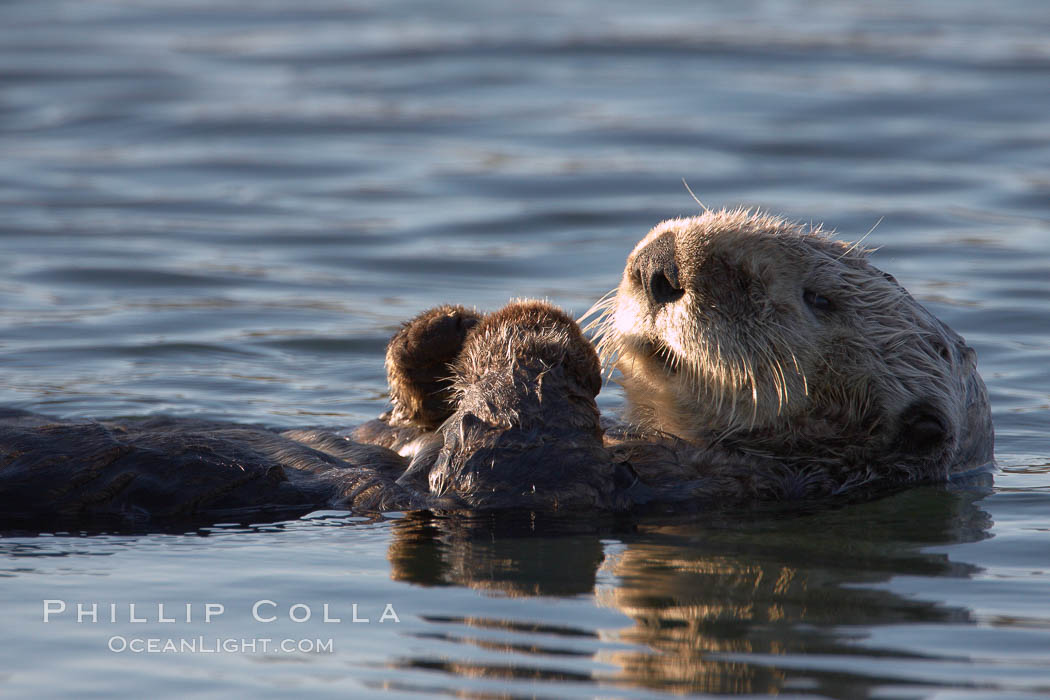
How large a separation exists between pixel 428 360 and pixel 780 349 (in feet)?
Answer: 4.46

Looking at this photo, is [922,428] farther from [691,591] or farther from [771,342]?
[691,591]

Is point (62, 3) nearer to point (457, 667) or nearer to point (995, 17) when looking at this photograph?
point (995, 17)

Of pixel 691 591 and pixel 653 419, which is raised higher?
pixel 653 419

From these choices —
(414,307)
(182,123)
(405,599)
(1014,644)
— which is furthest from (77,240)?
(1014,644)

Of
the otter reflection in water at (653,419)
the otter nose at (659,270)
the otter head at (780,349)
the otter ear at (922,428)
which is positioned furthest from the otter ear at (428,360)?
the otter ear at (922,428)

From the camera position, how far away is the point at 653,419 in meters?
5.15

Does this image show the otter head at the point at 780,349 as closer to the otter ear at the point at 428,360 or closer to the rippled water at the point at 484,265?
the rippled water at the point at 484,265

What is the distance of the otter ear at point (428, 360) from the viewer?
5.33 meters

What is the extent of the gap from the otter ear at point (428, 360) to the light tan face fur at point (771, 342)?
0.56 meters

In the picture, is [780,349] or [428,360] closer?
[780,349]

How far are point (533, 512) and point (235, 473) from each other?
1007mm

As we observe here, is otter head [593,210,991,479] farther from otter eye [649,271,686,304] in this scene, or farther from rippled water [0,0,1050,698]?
rippled water [0,0,1050,698]

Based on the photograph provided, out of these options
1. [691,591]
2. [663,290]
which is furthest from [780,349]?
[691,591]

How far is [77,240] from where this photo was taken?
10281 millimetres
